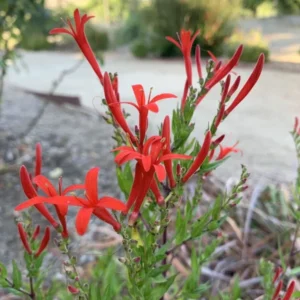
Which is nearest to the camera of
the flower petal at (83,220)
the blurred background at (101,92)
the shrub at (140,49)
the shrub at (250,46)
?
the flower petal at (83,220)

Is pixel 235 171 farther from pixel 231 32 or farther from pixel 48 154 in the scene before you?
pixel 231 32

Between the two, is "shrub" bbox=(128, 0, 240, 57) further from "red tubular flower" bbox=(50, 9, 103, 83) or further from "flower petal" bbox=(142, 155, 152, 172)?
"flower petal" bbox=(142, 155, 152, 172)

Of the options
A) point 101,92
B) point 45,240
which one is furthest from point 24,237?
point 101,92

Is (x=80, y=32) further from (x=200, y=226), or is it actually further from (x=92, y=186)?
(x=200, y=226)

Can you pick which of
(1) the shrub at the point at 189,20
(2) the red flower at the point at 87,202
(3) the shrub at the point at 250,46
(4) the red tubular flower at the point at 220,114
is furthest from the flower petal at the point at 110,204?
(1) the shrub at the point at 189,20

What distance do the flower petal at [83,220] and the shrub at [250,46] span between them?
6.72 m

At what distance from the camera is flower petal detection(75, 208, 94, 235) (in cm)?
48

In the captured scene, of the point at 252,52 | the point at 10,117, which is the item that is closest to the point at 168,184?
A: the point at 10,117

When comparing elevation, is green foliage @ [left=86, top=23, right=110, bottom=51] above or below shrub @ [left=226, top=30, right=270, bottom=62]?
below

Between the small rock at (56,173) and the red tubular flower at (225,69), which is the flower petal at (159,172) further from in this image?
the small rock at (56,173)

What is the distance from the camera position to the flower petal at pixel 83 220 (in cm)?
48

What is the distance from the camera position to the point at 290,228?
5.25 feet

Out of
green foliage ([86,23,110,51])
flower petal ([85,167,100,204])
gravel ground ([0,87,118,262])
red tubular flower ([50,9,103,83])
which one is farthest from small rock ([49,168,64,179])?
green foliage ([86,23,110,51])

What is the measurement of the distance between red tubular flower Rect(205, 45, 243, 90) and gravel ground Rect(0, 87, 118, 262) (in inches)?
60.3
